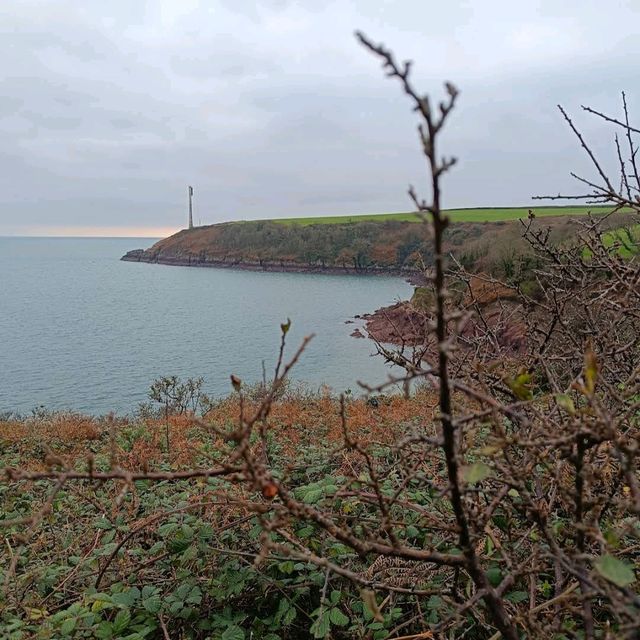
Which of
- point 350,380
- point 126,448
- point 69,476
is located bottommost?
point 350,380

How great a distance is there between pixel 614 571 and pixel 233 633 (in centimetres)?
175

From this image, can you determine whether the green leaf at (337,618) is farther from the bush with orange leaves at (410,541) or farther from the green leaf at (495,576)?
the green leaf at (495,576)

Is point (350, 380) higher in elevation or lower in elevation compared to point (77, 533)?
lower

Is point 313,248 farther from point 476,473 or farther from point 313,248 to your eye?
point 476,473

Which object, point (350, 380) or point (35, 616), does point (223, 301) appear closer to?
point (350, 380)

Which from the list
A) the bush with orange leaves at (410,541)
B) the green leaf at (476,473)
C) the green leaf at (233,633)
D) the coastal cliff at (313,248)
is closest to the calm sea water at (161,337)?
the coastal cliff at (313,248)

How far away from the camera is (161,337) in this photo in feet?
94.7

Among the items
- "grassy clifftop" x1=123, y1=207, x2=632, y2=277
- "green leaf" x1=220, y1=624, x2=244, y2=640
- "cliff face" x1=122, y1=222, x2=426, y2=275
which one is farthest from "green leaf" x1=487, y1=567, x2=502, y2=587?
"cliff face" x1=122, y1=222, x2=426, y2=275

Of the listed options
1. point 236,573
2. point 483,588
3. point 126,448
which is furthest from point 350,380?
point 483,588

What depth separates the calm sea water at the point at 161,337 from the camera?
62.4ft

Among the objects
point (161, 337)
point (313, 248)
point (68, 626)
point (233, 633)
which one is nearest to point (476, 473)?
point (233, 633)

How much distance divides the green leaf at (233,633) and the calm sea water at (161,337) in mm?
14001

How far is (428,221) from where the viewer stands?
79 centimetres

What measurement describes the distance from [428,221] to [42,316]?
42.0 m
